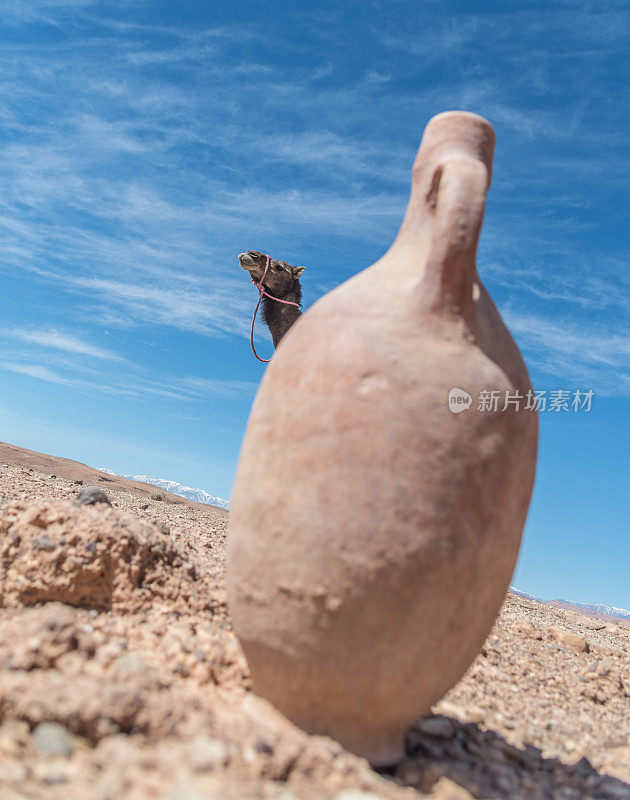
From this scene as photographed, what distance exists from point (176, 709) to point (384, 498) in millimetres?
1151

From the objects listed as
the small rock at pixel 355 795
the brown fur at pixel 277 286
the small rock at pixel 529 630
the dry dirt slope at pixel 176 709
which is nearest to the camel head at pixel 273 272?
the brown fur at pixel 277 286

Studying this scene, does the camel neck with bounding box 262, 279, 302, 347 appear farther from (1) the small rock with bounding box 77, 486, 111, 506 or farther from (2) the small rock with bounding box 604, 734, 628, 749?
(2) the small rock with bounding box 604, 734, 628, 749

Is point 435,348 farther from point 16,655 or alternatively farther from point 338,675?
point 16,655

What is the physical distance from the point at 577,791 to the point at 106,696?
2139mm

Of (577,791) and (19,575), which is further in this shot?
(19,575)

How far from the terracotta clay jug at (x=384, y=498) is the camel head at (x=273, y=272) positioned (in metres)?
7.41

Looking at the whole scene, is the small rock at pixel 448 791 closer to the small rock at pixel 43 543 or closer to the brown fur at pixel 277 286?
the small rock at pixel 43 543

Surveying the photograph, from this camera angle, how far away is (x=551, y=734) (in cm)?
388

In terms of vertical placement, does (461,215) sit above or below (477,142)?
below

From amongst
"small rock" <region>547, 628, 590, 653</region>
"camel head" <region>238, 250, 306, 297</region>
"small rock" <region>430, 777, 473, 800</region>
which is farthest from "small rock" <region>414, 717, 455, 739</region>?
"camel head" <region>238, 250, 306, 297</region>

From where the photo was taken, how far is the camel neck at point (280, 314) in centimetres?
1027

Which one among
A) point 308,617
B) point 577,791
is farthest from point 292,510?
point 577,791

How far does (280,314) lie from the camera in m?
10.3

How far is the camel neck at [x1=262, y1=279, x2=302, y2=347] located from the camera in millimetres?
10266
